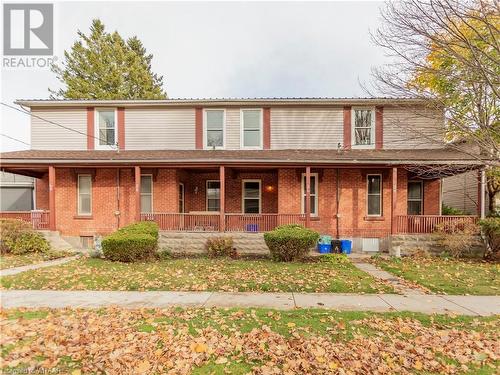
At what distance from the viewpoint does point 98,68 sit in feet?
94.5

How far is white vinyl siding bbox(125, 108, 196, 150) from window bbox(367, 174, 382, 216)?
9.21m

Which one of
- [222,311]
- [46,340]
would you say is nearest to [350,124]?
[222,311]

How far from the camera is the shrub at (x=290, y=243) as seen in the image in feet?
32.9

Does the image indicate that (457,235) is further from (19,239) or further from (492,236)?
(19,239)

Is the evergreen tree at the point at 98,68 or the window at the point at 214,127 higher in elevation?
the evergreen tree at the point at 98,68

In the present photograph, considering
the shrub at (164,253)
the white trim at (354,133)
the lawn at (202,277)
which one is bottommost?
the shrub at (164,253)

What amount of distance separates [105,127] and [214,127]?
231 inches

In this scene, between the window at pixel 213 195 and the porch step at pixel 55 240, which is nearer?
the porch step at pixel 55 240

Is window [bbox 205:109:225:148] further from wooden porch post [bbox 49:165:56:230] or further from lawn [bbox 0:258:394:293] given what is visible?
wooden porch post [bbox 49:165:56:230]

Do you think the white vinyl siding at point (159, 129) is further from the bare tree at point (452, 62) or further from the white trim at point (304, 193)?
the bare tree at point (452, 62)

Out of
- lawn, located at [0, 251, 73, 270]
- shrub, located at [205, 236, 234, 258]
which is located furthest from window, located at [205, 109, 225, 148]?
lawn, located at [0, 251, 73, 270]

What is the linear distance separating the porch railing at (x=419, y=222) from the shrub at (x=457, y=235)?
0.30m

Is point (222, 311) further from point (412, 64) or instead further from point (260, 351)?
point (412, 64)

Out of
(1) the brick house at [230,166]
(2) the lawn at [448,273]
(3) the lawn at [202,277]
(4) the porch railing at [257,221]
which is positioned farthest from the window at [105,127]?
(2) the lawn at [448,273]
